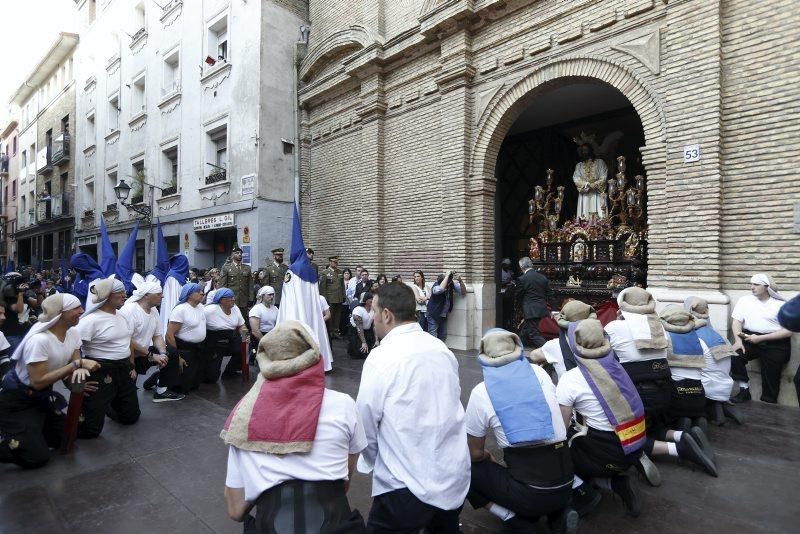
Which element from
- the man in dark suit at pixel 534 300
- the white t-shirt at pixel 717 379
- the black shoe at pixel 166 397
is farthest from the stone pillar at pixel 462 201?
the black shoe at pixel 166 397

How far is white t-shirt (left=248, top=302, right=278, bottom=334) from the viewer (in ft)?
25.2

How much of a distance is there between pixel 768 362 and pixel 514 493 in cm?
517

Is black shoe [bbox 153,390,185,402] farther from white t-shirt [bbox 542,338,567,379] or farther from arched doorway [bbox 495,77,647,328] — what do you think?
arched doorway [bbox 495,77,647,328]

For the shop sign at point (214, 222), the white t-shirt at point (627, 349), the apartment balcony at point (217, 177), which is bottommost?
the white t-shirt at point (627, 349)

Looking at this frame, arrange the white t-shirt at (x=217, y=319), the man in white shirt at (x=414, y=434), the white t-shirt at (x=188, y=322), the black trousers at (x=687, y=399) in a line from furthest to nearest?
the white t-shirt at (x=217, y=319)
the white t-shirt at (x=188, y=322)
the black trousers at (x=687, y=399)
the man in white shirt at (x=414, y=434)

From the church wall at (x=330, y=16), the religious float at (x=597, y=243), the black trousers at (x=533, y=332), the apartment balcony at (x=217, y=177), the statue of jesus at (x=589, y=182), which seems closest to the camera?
the black trousers at (x=533, y=332)

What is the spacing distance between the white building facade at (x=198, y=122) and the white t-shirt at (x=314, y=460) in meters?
11.6

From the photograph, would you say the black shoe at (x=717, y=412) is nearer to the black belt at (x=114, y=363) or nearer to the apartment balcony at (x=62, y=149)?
the black belt at (x=114, y=363)

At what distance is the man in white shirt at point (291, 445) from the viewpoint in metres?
2.00

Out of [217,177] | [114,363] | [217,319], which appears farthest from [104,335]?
[217,177]

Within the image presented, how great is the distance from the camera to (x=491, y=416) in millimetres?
2779

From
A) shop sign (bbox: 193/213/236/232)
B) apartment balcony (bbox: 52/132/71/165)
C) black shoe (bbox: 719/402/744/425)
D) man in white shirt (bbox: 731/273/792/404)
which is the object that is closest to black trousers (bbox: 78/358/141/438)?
black shoe (bbox: 719/402/744/425)

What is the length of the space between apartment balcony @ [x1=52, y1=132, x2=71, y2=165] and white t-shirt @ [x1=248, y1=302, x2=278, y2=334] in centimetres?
2394

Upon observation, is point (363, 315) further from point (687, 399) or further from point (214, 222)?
point (214, 222)
